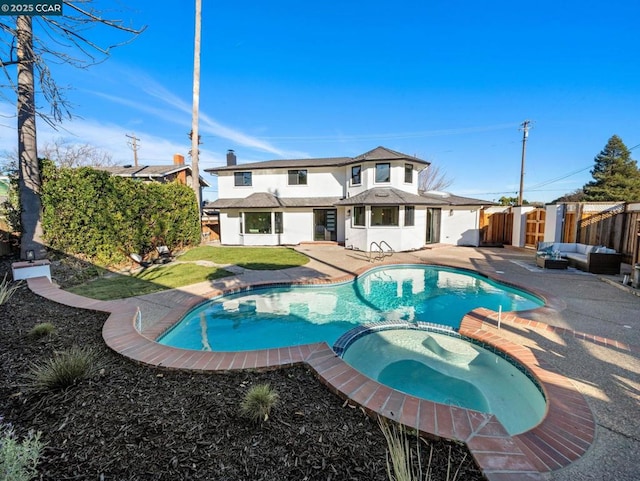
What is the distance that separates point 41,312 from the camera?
5602 millimetres

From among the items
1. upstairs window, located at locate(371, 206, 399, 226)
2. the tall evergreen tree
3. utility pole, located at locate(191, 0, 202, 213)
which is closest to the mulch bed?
upstairs window, located at locate(371, 206, 399, 226)

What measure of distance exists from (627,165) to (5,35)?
53269 millimetres

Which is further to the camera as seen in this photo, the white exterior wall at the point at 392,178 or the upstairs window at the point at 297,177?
the upstairs window at the point at 297,177

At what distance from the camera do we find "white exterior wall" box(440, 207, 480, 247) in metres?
19.8

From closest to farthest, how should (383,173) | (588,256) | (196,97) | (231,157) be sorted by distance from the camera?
1. (588,256)
2. (383,173)
3. (196,97)
4. (231,157)

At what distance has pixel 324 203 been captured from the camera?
64.7 ft

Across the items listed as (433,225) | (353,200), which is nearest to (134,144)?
(353,200)

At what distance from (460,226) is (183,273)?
706 inches

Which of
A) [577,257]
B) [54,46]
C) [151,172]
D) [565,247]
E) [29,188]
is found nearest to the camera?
[54,46]

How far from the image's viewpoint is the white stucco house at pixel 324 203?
58.4ft

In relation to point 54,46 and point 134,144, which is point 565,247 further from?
point 134,144

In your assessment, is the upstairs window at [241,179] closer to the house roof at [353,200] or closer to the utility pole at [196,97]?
the house roof at [353,200]

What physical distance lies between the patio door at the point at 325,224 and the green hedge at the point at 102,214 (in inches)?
377

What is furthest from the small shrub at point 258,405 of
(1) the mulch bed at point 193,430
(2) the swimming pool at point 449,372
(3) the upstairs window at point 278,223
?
(3) the upstairs window at point 278,223
